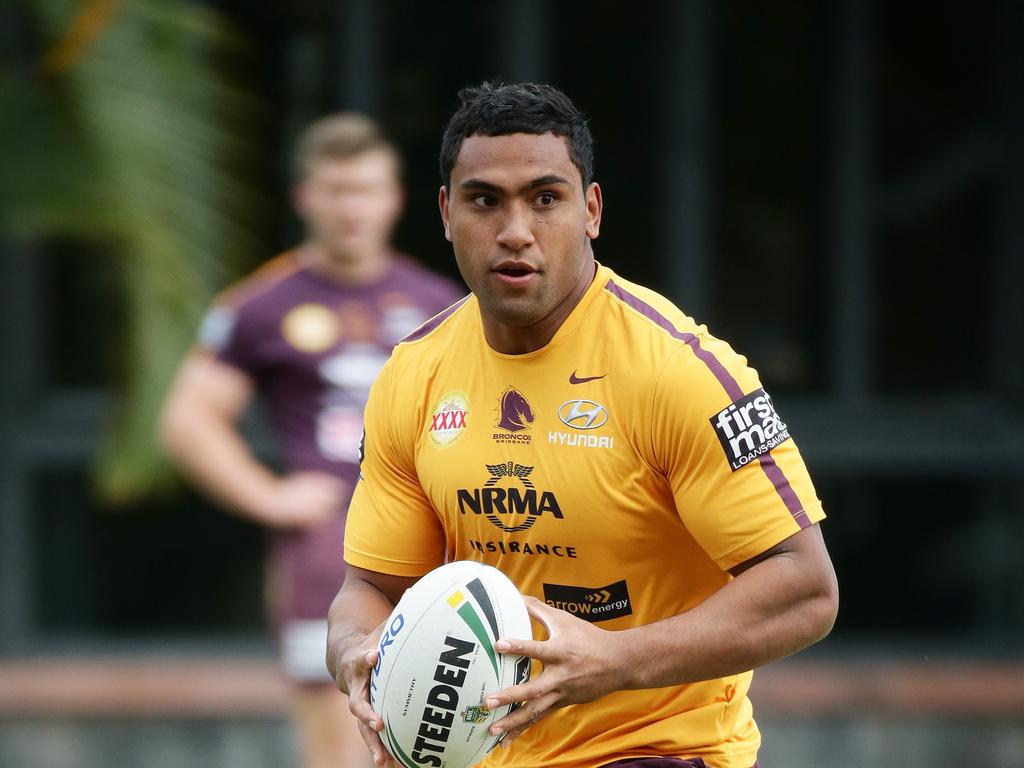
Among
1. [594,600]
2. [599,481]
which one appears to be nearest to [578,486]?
[599,481]

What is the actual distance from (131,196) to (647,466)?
3351mm

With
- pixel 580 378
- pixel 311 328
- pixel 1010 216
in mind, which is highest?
pixel 1010 216

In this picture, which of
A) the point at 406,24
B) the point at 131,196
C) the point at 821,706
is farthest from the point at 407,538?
the point at 406,24

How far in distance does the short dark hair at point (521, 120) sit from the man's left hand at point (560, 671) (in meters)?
0.89

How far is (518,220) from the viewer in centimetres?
321

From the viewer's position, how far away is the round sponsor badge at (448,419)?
3.43m

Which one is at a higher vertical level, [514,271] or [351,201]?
[351,201]

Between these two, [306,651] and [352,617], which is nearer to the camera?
[352,617]

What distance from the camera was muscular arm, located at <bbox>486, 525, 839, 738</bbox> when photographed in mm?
3049

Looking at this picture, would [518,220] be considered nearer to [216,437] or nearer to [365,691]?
[365,691]

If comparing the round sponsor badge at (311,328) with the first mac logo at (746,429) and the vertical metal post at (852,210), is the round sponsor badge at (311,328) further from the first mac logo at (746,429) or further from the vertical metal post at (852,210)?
the vertical metal post at (852,210)

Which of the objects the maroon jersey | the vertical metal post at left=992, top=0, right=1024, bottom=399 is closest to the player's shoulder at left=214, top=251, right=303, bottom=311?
the maroon jersey

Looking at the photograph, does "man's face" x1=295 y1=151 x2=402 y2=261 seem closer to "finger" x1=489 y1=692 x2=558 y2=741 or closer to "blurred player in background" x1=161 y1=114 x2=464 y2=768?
"blurred player in background" x1=161 y1=114 x2=464 y2=768

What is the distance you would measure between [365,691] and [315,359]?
272 cm
